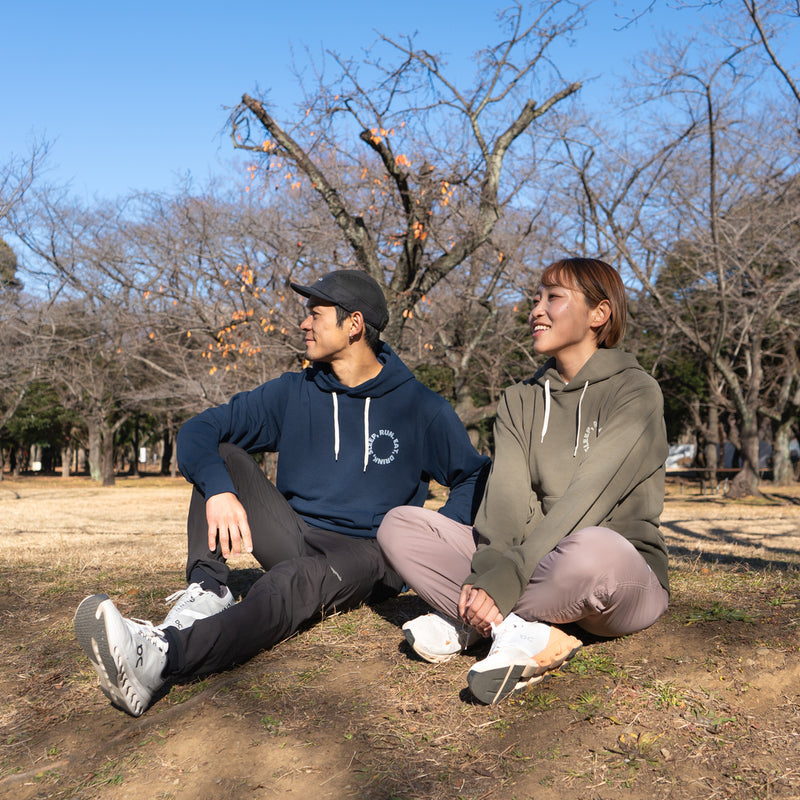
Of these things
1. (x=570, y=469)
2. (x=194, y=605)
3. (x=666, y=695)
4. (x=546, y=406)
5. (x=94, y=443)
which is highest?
(x=546, y=406)

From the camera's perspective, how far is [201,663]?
2658 mm

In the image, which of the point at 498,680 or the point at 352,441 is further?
the point at 352,441

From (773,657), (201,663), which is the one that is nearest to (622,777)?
(773,657)

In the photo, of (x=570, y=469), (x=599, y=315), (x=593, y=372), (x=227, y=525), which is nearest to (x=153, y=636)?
(x=227, y=525)

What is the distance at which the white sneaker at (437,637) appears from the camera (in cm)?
277

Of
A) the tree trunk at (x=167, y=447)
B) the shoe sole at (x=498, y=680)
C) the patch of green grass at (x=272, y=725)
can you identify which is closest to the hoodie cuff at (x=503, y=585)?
the shoe sole at (x=498, y=680)

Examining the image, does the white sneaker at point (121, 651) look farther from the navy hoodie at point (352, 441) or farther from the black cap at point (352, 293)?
the black cap at point (352, 293)

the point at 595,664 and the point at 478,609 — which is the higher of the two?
the point at 478,609

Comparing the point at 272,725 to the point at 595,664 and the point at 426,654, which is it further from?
the point at 595,664

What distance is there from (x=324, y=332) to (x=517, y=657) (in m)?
1.94

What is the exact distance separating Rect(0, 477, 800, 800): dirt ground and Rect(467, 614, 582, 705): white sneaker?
0.28 feet

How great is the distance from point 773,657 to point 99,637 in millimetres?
2206

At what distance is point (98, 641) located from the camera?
231 centimetres

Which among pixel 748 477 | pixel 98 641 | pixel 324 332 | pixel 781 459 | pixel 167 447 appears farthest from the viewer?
pixel 167 447
